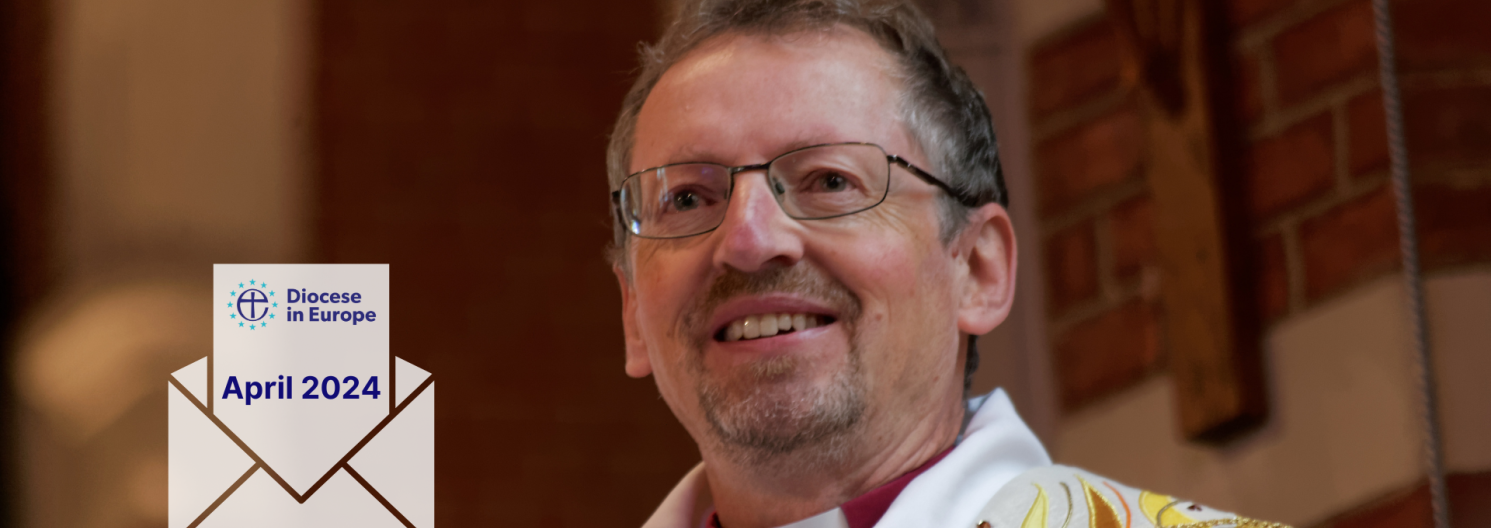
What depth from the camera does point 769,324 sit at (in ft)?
3.64

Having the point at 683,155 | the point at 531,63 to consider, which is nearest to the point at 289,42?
the point at 531,63

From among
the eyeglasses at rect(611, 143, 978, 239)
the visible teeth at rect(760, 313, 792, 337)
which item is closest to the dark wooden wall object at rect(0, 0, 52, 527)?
the eyeglasses at rect(611, 143, 978, 239)

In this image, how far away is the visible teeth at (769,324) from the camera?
1.11 meters

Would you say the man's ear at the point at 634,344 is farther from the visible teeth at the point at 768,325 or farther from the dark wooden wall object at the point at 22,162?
the dark wooden wall object at the point at 22,162

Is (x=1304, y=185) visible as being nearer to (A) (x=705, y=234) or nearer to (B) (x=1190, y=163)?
(B) (x=1190, y=163)

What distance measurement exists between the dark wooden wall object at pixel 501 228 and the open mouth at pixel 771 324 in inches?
31.7

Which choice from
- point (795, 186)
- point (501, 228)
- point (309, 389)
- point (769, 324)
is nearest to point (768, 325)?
point (769, 324)

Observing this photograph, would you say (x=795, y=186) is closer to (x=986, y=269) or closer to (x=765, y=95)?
(x=765, y=95)

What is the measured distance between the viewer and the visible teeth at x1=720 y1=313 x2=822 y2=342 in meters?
1.11

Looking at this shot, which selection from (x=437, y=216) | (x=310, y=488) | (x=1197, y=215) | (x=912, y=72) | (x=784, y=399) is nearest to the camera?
(x=784, y=399)

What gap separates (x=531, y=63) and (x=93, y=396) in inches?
31.5

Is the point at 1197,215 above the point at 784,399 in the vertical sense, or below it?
above

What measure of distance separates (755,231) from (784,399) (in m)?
0.14

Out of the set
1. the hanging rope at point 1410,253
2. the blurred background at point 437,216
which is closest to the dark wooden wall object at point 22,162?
the blurred background at point 437,216
